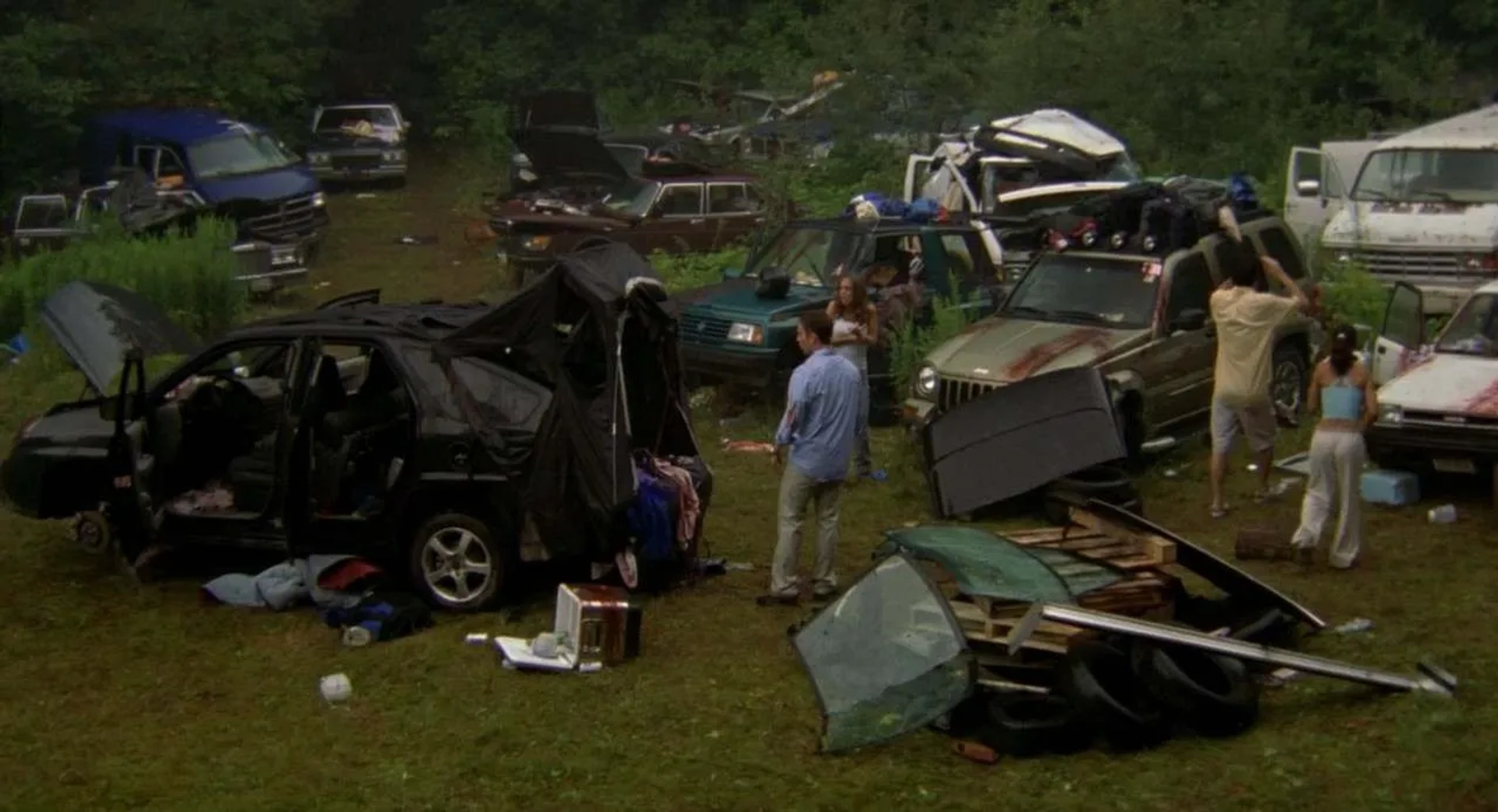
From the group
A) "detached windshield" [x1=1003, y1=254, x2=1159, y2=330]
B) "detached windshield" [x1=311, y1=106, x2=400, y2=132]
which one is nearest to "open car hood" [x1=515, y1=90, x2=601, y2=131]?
"detached windshield" [x1=311, y1=106, x2=400, y2=132]

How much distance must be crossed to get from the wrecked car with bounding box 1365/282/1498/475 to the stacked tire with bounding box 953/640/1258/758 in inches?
194

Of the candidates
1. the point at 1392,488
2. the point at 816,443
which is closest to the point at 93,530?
the point at 816,443

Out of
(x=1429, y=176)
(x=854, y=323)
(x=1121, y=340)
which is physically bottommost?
(x=1121, y=340)

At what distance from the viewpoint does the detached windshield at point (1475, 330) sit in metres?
13.0

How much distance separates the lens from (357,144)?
1303 inches

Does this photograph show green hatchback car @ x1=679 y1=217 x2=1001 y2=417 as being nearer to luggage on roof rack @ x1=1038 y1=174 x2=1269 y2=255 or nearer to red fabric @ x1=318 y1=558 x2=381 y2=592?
luggage on roof rack @ x1=1038 y1=174 x2=1269 y2=255

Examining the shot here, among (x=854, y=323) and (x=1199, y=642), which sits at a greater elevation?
(x=854, y=323)

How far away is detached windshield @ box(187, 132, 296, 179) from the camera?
26.2 metres

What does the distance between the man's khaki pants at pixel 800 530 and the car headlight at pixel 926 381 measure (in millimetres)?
3501

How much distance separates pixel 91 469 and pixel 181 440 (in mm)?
545

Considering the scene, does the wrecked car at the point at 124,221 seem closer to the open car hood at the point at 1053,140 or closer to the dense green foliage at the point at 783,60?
the dense green foliage at the point at 783,60

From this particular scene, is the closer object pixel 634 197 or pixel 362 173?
pixel 634 197

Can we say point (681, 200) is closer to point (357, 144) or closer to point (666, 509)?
point (357, 144)

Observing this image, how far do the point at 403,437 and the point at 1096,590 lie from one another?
4.15 m
